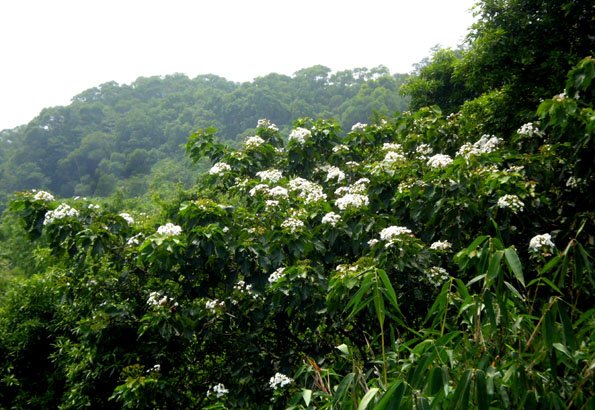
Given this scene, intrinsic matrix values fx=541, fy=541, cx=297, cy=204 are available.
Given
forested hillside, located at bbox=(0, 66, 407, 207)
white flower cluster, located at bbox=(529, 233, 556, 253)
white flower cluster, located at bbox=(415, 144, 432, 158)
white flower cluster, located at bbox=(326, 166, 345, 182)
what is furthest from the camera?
forested hillside, located at bbox=(0, 66, 407, 207)

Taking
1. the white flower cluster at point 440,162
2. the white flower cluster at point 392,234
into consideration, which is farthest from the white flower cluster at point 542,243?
the white flower cluster at point 440,162

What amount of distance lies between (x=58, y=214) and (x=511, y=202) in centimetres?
348

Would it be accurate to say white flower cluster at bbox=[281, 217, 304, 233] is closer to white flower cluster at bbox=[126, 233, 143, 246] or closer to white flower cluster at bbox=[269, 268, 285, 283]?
white flower cluster at bbox=[269, 268, 285, 283]

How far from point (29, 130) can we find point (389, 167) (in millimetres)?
39219

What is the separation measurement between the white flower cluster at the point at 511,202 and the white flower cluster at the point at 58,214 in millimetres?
3371

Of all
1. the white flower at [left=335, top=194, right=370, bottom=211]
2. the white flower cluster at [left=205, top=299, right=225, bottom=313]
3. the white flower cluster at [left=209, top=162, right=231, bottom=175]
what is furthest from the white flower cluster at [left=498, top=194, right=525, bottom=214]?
the white flower cluster at [left=209, top=162, right=231, bottom=175]

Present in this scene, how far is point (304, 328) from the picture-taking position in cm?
453

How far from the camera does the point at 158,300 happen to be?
4.35m

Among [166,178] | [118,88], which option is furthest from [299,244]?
[118,88]

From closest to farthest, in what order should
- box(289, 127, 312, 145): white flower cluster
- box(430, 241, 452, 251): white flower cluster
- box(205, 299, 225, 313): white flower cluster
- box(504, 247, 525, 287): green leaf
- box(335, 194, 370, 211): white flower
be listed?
box(504, 247, 525, 287): green leaf
box(430, 241, 452, 251): white flower cluster
box(205, 299, 225, 313): white flower cluster
box(335, 194, 370, 211): white flower
box(289, 127, 312, 145): white flower cluster

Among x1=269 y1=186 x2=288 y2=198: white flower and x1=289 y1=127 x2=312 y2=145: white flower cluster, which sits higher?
x1=289 y1=127 x2=312 y2=145: white flower cluster

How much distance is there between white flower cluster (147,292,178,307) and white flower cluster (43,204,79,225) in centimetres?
97

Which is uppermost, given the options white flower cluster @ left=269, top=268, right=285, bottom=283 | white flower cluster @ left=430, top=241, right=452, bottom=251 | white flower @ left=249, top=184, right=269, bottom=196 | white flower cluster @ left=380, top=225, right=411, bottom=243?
white flower @ left=249, top=184, right=269, bottom=196

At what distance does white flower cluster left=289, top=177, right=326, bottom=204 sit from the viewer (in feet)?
16.0
